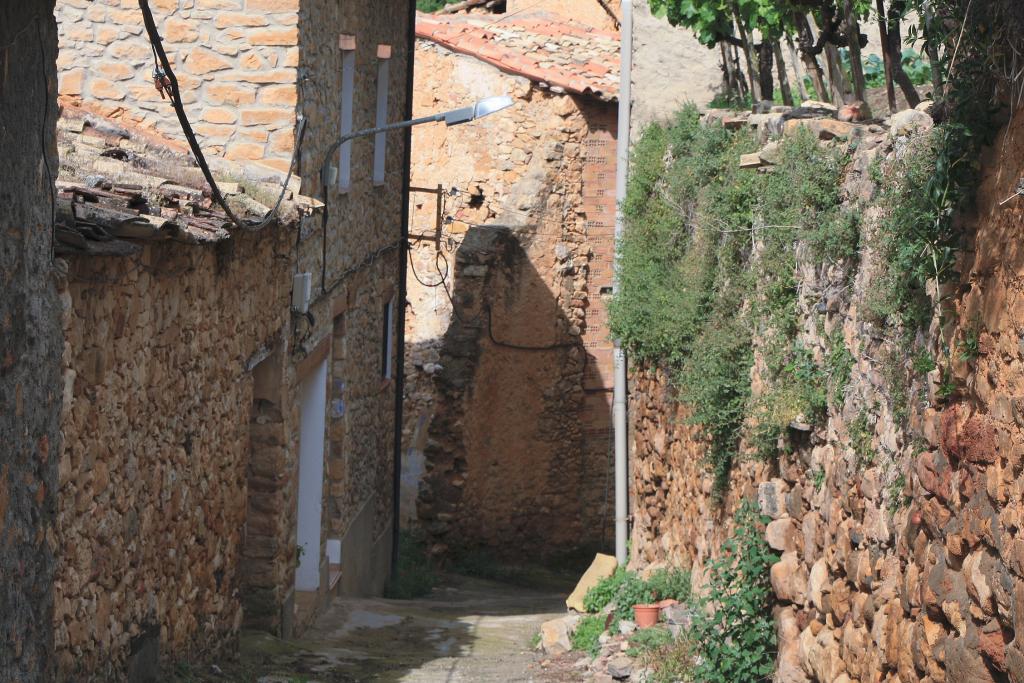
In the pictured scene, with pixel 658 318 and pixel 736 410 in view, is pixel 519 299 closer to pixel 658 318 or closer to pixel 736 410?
pixel 658 318

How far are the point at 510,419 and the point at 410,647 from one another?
644cm

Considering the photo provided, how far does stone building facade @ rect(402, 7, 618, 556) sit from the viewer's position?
15273 millimetres

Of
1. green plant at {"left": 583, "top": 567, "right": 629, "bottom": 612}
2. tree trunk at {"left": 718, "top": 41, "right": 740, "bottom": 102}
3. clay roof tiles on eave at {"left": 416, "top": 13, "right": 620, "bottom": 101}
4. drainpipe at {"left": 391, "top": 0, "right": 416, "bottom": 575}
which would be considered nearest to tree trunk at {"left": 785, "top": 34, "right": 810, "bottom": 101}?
tree trunk at {"left": 718, "top": 41, "right": 740, "bottom": 102}

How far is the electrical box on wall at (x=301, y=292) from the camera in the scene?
8406mm

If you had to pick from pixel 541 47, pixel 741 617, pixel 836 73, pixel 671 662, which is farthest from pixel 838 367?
pixel 541 47

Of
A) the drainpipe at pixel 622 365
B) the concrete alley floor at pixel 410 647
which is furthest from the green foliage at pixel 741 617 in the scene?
the drainpipe at pixel 622 365

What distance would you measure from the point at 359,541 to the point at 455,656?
2.96 meters

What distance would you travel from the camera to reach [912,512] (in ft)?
15.7

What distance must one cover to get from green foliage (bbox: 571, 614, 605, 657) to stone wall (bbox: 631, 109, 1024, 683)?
166cm

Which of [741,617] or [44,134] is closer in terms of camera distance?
[44,134]

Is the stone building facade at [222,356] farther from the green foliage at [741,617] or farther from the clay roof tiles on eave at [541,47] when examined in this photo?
the clay roof tiles on eave at [541,47]

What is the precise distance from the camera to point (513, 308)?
15.5 metres

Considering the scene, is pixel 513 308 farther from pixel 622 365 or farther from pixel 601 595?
pixel 601 595

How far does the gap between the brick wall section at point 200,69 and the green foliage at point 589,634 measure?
388 centimetres
